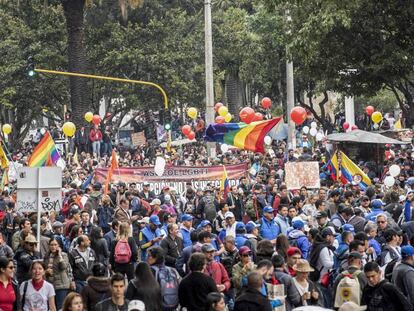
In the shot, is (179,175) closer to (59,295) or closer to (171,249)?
(171,249)

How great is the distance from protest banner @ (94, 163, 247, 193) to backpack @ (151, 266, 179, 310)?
1311 cm

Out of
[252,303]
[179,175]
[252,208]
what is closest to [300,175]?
[252,208]

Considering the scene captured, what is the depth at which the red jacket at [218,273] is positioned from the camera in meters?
13.7

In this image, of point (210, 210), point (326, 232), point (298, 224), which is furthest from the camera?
point (210, 210)

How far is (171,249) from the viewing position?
1619cm

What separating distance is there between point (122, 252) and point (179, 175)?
11085 millimetres

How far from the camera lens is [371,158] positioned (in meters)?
33.6

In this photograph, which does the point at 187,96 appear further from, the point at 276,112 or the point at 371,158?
the point at 371,158

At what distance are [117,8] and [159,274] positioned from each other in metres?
39.5

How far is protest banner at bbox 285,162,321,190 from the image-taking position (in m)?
24.8

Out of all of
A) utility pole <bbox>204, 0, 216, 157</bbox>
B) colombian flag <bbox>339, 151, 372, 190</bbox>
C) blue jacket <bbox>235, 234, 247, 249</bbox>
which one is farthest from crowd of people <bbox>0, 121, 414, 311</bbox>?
utility pole <bbox>204, 0, 216, 157</bbox>

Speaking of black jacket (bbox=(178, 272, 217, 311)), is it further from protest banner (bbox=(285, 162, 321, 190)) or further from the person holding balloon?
the person holding balloon

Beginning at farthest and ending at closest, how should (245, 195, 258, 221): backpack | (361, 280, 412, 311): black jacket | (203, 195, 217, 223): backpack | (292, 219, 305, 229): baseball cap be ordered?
(245, 195, 258, 221): backpack < (203, 195, 217, 223): backpack < (292, 219, 305, 229): baseball cap < (361, 280, 412, 311): black jacket

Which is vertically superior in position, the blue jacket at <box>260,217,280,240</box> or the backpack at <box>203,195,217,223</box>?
the backpack at <box>203,195,217,223</box>
